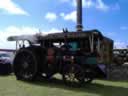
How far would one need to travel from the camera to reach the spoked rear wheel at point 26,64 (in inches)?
471

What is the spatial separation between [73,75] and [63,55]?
1.02m

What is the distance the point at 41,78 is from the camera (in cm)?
1323

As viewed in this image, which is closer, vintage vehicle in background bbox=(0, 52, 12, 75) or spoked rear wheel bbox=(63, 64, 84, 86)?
spoked rear wheel bbox=(63, 64, 84, 86)

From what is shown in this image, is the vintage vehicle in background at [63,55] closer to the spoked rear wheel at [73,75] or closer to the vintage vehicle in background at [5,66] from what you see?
the spoked rear wheel at [73,75]

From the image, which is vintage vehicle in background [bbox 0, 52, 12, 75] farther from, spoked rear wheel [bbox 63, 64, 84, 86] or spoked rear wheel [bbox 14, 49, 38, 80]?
spoked rear wheel [bbox 63, 64, 84, 86]

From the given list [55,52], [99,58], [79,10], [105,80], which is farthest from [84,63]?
[79,10]

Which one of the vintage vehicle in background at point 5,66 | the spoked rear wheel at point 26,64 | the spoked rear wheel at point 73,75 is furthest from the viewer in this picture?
the vintage vehicle in background at point 5,66

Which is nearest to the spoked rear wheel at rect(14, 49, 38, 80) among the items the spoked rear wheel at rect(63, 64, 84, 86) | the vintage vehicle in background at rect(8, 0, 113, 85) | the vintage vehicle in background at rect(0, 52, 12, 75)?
the vintage vehicle in background at rect(8, 0, 113, 85)

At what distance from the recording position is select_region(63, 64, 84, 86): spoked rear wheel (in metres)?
10.6

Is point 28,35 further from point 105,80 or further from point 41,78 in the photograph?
point 105,80

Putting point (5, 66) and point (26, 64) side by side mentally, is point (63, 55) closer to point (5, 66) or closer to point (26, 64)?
point (26, 64)

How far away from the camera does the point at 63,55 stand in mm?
11258

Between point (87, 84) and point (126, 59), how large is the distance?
23.9 feet

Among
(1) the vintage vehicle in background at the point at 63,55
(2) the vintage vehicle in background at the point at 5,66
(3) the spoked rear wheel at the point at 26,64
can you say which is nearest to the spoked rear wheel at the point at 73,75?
(1) the vintage vehicle in background at the point at 63,55
